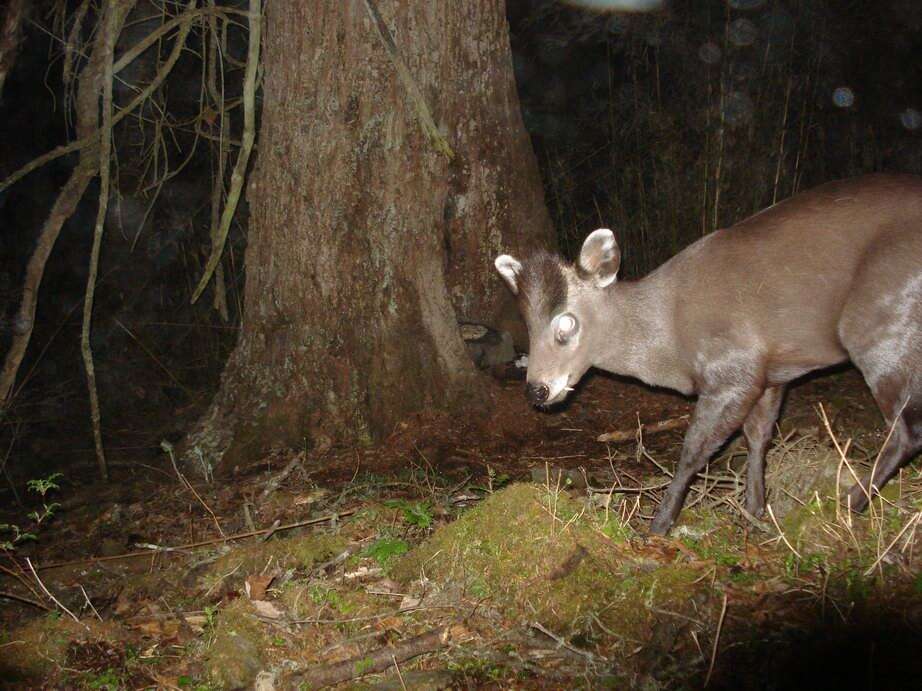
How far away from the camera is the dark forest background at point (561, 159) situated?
9.37m

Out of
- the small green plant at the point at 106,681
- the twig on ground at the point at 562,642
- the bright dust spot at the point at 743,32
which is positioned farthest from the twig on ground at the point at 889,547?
the bright dust spot at the point at 743,32

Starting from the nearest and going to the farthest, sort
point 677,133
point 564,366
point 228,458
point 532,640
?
point 532,640 → point 564,366 → point 228,458 → point 677,133

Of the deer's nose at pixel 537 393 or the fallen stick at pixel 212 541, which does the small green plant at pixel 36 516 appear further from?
the deer's nose at pixel 537 393

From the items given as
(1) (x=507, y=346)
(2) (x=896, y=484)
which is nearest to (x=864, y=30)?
(1) (x=507, y=346)

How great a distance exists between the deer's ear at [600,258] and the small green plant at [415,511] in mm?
1762

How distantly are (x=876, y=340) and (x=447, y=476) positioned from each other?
275 cm

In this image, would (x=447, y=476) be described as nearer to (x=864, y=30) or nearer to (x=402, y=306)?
(x=402, y=306)

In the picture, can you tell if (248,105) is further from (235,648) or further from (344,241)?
(235,648)

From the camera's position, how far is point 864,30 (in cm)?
1256

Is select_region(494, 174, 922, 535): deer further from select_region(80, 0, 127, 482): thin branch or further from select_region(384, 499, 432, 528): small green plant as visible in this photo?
select_region(80, 0, 127, 482): thin branch

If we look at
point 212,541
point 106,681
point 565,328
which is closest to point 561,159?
point 565,328

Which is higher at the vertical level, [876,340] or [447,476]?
[876,340]

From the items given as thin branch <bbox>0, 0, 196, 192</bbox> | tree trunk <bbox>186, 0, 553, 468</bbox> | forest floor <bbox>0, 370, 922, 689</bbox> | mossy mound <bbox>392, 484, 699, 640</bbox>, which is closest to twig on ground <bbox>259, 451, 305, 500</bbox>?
forest floor <bbox>0, 370, 922, 689</bbox>

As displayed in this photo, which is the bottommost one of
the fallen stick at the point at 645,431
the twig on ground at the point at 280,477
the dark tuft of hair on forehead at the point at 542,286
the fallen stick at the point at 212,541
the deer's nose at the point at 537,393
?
the fallen stick at the point at 645,431
